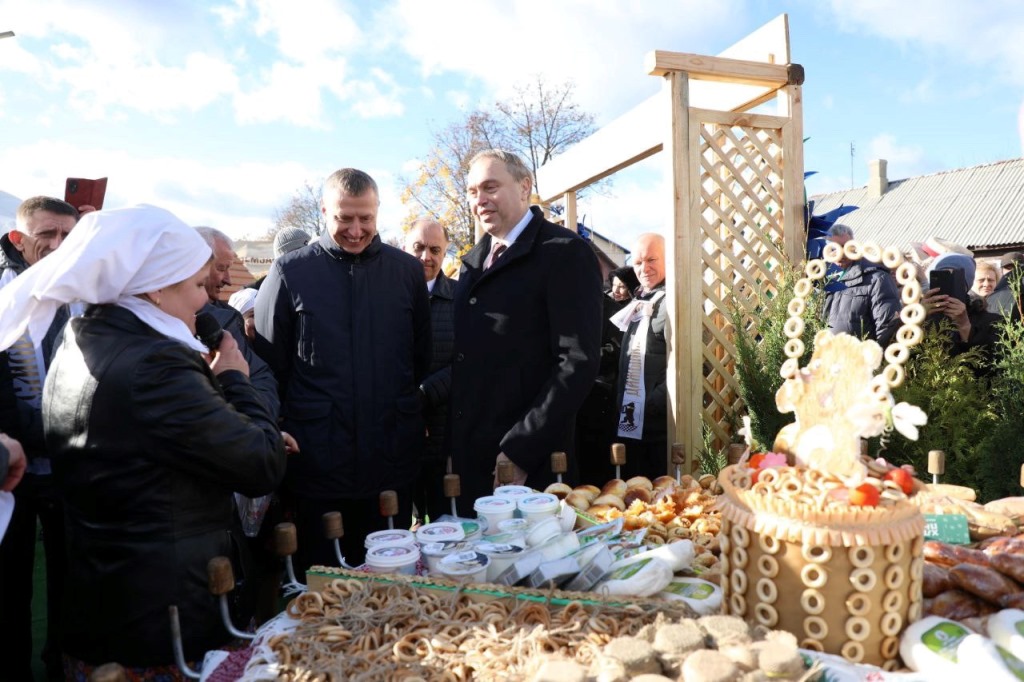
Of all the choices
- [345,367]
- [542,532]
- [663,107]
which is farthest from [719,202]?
[542,532]

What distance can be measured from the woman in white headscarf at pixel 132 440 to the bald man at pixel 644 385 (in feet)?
8.96

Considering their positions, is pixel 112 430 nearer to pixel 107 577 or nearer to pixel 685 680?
pixel 107 577

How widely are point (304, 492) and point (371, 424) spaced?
1.23ft

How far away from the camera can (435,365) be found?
3.53 meters

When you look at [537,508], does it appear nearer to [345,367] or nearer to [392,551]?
[392,551]

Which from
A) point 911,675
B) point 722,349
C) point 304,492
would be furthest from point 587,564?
point 722,349

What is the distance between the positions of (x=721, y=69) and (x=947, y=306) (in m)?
1.72

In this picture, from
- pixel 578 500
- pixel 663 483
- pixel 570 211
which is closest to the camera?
pixel 578 500

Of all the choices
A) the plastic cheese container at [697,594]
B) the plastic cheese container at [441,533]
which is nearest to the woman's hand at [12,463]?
the plastic cheese container at [441,533]

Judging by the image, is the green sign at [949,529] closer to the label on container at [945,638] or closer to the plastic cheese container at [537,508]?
the label on container at [945,638]

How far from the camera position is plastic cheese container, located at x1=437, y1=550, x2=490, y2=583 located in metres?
1.63

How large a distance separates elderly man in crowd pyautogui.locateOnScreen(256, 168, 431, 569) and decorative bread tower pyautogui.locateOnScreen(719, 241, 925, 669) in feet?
5.13

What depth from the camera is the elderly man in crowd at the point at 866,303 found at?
3805mm

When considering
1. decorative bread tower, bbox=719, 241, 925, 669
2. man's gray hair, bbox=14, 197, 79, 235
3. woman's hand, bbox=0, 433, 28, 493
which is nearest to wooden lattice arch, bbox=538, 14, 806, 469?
decorative bread tower, bbox=719, 241, 925, 669
